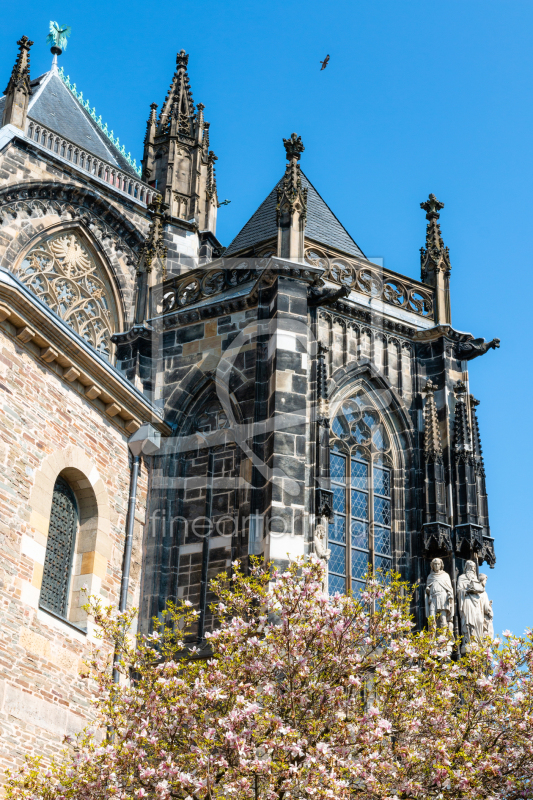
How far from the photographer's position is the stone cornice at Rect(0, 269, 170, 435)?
15977 millimetres

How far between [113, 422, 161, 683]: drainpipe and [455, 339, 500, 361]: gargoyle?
18.8ft

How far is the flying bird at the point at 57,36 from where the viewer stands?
36062 millimetres

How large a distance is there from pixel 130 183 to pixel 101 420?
522 inches

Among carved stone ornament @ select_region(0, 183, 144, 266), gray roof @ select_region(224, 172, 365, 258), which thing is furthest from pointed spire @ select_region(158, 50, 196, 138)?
gray roof @ select_region(224, 172, 365, 258)

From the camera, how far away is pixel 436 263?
73.9 feet

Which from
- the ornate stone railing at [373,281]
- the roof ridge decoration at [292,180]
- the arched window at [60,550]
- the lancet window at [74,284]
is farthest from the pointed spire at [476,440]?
the lancet window at [74,284]

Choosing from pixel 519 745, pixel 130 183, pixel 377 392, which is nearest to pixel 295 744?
pixel 519 745

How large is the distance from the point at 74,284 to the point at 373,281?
934cm

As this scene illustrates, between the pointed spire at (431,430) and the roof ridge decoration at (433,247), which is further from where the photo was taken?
the roof ridge decoration at (433,247)

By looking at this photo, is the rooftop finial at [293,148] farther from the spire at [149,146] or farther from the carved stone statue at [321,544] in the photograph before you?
the spire at [149,146]

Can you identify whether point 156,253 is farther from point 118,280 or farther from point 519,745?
point 519,745

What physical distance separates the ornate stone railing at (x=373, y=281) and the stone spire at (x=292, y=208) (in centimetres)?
61

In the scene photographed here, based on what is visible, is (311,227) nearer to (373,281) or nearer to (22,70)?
(373,281)

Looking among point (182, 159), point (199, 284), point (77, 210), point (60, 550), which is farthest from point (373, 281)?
point (182, 159)
